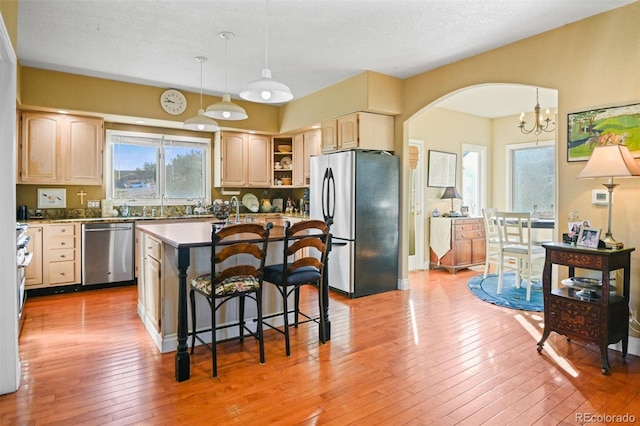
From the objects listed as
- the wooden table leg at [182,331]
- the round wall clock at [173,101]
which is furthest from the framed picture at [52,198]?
the wooden table leg at [182,331]

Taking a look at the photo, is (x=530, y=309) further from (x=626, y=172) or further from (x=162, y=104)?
(x=162, y=104)

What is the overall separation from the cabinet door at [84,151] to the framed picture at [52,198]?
33cm

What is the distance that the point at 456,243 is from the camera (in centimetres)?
618

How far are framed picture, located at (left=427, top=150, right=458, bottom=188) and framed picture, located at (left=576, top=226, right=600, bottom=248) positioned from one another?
3508 millimetres

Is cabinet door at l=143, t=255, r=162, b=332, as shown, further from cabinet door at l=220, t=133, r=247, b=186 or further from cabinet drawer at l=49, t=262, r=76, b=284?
cabinet door at l=220, t=133, r=247, b=186

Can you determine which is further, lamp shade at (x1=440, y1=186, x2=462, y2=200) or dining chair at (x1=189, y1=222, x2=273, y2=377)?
lamp shade at (x1=440, y1=186, x2=462, y2=200)

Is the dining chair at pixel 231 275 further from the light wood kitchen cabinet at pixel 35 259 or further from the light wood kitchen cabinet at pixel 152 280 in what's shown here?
the light wood kitchen cabinet at pixel 35 259

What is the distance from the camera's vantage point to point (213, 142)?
260 inches

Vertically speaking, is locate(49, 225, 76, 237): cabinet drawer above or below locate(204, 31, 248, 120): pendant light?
below

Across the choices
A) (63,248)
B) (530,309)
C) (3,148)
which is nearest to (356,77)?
(530,309)

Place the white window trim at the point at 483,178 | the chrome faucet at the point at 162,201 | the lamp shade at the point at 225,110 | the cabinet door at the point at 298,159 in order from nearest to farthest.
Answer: the lamp shade at the point at 225,110, the chrome faucet at the point at 162,201, the cabinet door at the point at 298,159, the white window trim at the point at 483,178

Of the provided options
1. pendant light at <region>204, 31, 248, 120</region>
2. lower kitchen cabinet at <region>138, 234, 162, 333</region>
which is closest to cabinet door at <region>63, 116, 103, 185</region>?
lower kitchen cabinet at <region>138, 234, 162, 333</region>

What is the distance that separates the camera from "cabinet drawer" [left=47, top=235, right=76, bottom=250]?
480 cm

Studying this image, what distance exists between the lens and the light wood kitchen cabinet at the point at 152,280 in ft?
10.0
